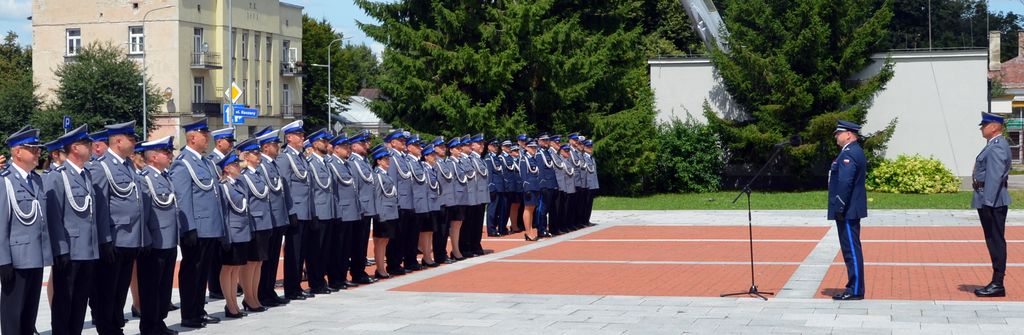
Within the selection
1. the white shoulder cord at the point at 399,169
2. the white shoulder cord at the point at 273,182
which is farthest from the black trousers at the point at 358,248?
the white shoulder cord at the point at 273,182

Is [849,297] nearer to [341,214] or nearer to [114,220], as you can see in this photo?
[341,214]

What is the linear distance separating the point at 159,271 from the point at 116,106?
44390mm

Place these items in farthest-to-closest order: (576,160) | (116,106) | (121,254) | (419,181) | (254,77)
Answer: (254,77)
(116,106)
(576,160)
(419,181)
(121,254)

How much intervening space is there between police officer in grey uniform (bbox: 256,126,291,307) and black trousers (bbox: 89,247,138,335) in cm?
207

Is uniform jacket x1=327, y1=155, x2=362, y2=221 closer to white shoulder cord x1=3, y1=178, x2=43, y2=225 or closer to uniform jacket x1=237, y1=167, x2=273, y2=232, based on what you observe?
uniform jacket x1=237, y1=167, x2=273, y2=232

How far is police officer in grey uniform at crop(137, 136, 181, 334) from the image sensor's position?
10055mm

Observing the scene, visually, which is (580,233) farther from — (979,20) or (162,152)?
(979,20)

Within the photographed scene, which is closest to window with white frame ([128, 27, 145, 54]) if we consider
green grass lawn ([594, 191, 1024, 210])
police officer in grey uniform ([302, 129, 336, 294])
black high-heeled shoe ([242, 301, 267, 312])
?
green grass lawn ([594, 191, 1024, 210])

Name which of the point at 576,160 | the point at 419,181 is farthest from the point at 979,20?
the point at 419,181

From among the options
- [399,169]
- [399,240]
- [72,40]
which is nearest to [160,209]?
[399,169]

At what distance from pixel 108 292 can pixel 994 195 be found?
8.46m

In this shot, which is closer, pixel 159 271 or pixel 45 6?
pixel 159 271

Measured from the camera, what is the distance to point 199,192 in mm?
10758

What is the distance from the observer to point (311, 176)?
12.9 m
